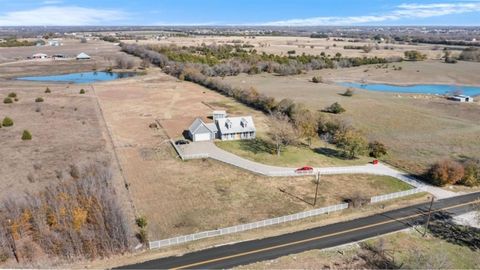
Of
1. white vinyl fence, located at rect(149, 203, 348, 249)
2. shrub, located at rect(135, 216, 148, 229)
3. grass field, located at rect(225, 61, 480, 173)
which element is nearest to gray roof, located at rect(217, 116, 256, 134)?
grass field, located at rect(225, 61, 480, 173)

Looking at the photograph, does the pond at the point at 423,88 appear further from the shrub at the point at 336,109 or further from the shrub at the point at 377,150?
the shrub at the point at 377,150

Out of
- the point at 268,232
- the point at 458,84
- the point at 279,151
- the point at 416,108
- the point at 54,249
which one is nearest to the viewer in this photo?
the point at 54,249

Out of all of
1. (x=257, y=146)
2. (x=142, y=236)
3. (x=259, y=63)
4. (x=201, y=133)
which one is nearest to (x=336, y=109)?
(x=257, y=146)

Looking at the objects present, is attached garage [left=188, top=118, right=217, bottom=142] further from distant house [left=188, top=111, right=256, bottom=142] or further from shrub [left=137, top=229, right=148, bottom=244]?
shrub [left=137, top=229, right=148, bottom=244]

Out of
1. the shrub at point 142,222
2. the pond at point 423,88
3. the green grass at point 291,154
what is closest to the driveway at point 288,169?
the green grass at point 291,154

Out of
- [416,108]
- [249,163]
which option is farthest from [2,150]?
[416,108]

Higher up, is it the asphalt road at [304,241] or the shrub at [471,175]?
the shrub at [471,175]

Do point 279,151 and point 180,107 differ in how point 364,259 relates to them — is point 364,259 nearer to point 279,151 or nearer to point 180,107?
point 279,151
